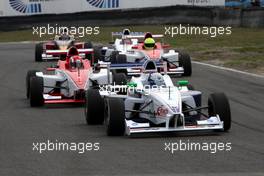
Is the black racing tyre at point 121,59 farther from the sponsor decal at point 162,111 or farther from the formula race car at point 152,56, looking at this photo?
the sponsor decal at point 162,111

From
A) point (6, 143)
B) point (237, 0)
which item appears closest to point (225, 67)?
point (6, 143)

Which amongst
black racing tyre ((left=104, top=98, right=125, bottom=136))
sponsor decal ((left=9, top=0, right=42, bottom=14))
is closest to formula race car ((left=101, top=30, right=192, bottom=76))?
black racing tyre ((left=104, top=98, right=125, bottom=136))

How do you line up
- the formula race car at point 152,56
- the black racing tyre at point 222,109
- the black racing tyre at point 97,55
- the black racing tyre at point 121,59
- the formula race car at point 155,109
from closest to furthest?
the formula race car at point 155,109 → the black racing tyre at point 222,109 → the formula race car at point 152,56 → the black racing tyre at point 121,59 → the black racing tyre at point 97,55

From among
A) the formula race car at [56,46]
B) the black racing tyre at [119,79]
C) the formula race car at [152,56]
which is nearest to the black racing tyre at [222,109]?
the black racing tyre at [119,79]

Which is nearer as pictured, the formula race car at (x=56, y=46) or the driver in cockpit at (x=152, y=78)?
the driver in cockpit at (x=152, y=78)

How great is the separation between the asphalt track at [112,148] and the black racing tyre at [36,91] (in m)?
0.25

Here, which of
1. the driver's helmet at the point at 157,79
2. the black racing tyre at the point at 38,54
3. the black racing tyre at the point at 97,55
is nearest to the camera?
Result: the driver's helmet at the point at 157,79

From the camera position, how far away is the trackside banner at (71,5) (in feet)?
152

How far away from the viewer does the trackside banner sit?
4619 cm

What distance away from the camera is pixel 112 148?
11.3 metres

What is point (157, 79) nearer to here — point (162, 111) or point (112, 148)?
point (162, 111)

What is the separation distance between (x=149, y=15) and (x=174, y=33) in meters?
3.48

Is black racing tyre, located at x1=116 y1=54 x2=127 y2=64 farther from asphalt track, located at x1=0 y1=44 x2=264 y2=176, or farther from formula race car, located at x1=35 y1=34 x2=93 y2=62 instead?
formula race car, located at x1=35 y1=34 x2=93 y2=62

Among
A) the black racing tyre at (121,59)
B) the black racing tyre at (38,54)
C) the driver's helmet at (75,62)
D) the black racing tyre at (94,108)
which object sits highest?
the driver's helmet at (75,62)
